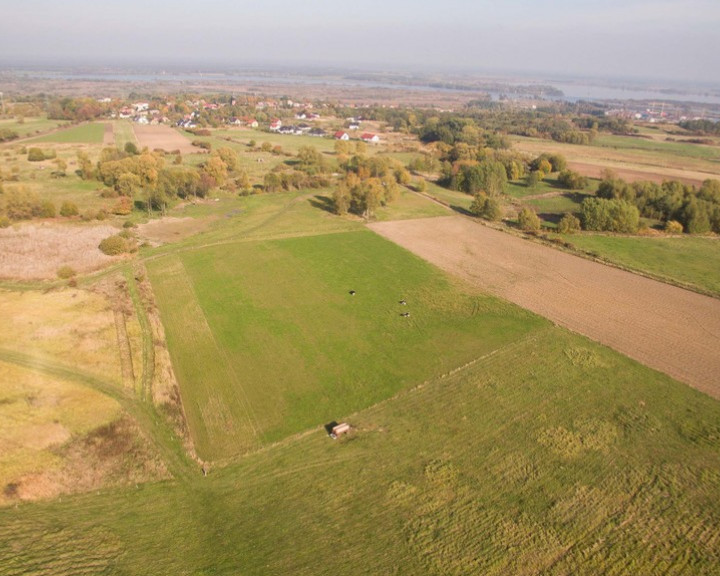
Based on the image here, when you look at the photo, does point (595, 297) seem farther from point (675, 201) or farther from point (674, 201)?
point (675, 201)

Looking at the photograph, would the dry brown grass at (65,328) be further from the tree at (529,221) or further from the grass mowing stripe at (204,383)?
the tree at (529,221)

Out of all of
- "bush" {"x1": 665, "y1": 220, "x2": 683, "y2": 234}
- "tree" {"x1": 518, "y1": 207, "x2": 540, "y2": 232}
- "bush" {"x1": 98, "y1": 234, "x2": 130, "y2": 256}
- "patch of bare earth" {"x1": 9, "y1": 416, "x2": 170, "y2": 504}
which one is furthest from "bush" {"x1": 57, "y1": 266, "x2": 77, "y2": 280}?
"bush" {"x1": 665, "y1": 220, "x2": 683, "y2": 234}

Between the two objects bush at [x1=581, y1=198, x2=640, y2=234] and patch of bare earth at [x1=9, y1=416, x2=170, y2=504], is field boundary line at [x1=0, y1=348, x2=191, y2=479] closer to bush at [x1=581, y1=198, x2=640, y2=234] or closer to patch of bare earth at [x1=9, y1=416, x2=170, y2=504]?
patch of bare earth at [x1=9, y1=416, x2=170, y2=504]

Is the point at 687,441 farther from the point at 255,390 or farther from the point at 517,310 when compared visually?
the point at 255,390

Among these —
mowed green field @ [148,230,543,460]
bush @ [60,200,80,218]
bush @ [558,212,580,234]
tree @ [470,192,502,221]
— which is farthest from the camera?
tree @ [470,192,502,221]

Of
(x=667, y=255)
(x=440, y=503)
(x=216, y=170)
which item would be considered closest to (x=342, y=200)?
(x=216, y=170)

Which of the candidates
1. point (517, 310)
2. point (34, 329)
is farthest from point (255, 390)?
point (517, 310)
